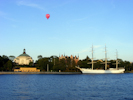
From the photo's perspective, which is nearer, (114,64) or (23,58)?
(114,64)

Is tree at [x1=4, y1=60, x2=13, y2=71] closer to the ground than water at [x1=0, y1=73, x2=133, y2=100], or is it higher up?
higher up

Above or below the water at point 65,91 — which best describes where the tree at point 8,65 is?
above

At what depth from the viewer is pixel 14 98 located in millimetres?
33500

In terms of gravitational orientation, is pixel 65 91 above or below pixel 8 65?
below

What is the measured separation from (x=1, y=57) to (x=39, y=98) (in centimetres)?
12510

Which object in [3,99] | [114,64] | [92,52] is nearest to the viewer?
[3,99]

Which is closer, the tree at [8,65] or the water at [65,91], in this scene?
the water at [65,91]

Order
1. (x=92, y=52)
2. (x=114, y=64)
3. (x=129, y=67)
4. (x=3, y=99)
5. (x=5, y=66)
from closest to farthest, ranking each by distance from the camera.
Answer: (x=3, y=99) → (x=5, y=66) → (x=92, y=52) → (x=114, y=64) → (x=129, y=67)

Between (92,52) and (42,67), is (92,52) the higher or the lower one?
the higher one

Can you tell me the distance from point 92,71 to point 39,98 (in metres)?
119

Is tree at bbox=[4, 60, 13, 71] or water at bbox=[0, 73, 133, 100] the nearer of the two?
water at bbox=[0, 73, 133, 100]

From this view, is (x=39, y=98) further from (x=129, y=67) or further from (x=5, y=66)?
(x=129, y=67)

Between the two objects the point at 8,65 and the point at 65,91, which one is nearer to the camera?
the point at 65,91

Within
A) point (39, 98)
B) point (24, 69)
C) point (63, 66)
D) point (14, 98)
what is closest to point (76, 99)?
point (39, 98)
